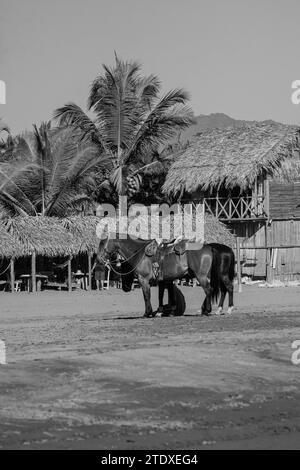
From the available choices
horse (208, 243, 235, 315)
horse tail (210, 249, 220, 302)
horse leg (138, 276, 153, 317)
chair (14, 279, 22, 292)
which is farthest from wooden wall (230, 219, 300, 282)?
horse leg (138, 276, 153, 317)

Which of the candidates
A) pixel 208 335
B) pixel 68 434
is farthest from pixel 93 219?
pixel 68 434

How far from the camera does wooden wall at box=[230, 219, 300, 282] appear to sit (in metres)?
36.3

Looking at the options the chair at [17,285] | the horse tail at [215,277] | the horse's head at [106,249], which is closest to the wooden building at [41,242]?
the chair at [17,285]

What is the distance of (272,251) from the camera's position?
36.6 m

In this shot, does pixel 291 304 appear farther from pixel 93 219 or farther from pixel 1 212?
pixel 1 212

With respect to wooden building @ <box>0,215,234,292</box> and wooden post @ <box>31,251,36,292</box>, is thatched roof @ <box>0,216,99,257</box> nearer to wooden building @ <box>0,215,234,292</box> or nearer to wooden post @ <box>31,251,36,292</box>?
wooden building @ <box>0,215,234,292</box>

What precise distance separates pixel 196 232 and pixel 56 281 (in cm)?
530

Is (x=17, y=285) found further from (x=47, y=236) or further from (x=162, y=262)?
(x=162, y=262)

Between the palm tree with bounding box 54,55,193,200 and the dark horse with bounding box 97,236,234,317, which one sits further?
the palm tree with bounding box 54,55,193,200

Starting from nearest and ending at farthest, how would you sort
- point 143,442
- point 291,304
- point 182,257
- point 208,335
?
1. point 143,442
2. point 208,335
3. point 182,257
4. point 291,304

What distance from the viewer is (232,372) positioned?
1168 cm

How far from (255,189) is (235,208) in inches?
43.7

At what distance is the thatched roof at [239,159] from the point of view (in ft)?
123

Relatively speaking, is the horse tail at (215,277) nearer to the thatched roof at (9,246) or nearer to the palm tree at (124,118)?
the thatched roof at (9,246)
